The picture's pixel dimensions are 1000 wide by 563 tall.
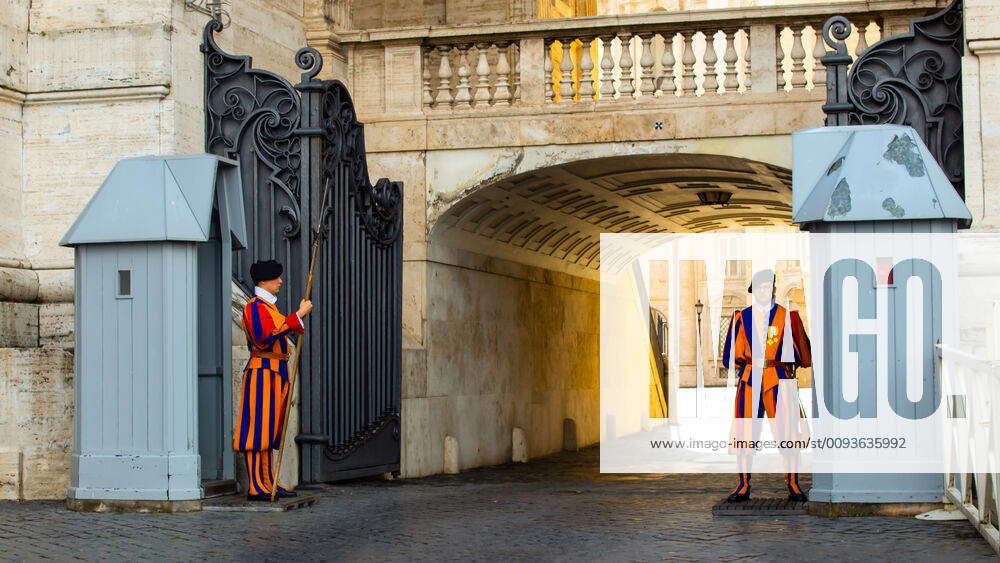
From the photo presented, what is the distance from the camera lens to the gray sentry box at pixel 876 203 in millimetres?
8484

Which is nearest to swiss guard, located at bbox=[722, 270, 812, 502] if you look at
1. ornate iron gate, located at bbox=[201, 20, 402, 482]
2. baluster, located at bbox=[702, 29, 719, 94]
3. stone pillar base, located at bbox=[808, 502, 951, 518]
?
stone pillar base, located at bbox=[808, 502, 951, 518]

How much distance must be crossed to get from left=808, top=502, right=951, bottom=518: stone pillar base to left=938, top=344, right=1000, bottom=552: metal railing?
0.17 metres

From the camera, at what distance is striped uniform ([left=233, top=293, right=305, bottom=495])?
9.19 m

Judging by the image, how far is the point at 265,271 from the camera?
9367mm

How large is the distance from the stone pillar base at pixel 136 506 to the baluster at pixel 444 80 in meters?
6.75

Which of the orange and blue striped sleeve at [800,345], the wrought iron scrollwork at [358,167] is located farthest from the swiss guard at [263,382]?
the orange and blue striped sleeve at [800,345]

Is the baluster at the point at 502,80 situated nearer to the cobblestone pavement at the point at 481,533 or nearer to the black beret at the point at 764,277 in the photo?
the cobblestone pavement at the point at 481,533

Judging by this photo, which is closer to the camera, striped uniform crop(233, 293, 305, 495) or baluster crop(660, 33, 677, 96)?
striped uniform crop(233, 293, 305, 495)

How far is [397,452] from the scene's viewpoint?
12.8 metres

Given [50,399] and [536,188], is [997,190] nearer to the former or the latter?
[536,188]

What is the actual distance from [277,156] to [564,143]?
3732 mm

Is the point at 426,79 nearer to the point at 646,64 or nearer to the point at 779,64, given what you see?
the point at 646,64

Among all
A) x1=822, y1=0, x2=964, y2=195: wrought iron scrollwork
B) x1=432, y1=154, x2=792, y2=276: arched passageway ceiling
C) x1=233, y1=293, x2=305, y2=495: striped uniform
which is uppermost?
x1=822, y1=0, x2=964, y2=195: wrought iron scrollwork

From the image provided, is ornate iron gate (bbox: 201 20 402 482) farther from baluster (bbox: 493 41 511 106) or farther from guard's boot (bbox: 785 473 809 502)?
guard's boot (bbox: 785 473 809 502)
